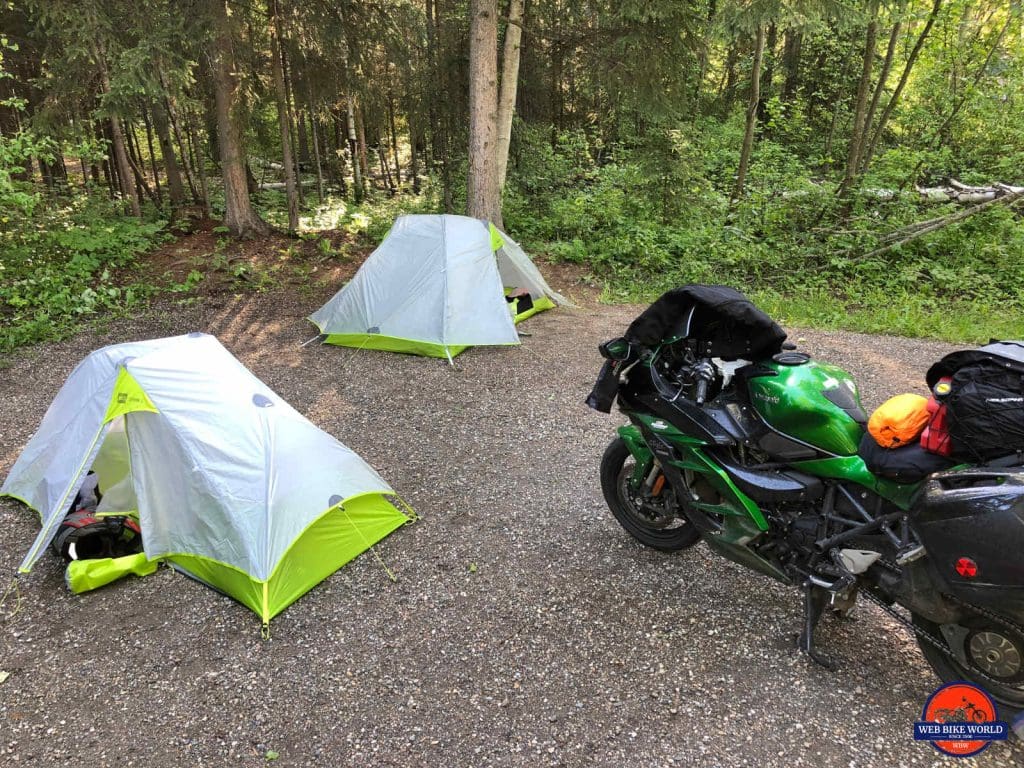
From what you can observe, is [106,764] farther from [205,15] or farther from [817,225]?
[817,225]

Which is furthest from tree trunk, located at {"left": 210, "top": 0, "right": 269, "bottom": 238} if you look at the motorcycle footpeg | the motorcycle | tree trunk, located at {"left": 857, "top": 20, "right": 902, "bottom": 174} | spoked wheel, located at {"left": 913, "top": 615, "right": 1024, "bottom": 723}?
spoked wheel, located at {"left": 913, "top": 615, "right": 1024, "bottom": 723}

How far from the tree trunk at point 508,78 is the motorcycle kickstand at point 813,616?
28.2 feet

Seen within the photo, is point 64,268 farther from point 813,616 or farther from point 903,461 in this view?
point 903,461

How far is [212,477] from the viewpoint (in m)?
3.47

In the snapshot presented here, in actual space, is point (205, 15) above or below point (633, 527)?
above

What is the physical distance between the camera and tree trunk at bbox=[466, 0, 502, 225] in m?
9.02

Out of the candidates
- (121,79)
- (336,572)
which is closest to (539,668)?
(336,572)

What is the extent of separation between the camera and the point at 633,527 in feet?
12.4

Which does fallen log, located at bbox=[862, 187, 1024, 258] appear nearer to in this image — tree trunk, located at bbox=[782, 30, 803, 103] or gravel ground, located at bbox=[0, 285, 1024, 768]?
tree trunk, located at bbox=[782, 30, 803, 103]

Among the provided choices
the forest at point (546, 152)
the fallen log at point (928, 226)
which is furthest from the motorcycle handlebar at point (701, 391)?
the fallen log at point (928, 226)

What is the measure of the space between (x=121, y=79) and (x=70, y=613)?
8348 millimetres
